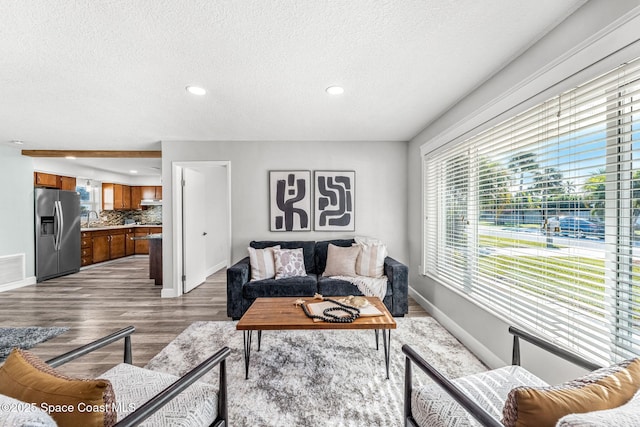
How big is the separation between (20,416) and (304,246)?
3217 millimetres

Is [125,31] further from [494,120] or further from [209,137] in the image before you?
[494,120]

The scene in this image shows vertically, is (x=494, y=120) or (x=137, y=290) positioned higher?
(x=494, y=120)

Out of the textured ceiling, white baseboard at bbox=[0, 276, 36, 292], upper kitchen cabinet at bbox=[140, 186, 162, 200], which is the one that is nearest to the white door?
the textured ceiling

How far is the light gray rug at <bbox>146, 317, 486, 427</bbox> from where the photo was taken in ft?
5.51

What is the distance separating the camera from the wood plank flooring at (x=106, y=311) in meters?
2.46

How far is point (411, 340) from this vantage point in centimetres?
265

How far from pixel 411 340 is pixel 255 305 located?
5.12 feet

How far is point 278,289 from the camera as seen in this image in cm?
313

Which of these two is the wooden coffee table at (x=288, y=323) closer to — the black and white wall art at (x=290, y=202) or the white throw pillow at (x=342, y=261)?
the white throw pillow at (x=342, y=261)

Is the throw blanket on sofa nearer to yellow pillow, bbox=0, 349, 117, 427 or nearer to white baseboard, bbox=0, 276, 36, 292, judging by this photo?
yellow pillow, bbox=0, 349, 117, 427

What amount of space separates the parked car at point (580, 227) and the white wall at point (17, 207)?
7180 millimetres

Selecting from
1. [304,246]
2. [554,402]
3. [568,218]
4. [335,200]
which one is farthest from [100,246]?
[568,218]

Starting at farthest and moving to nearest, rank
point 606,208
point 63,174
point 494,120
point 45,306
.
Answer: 1. point 63,174
2. point 45,306
3. point 494,120
4. point 606,208

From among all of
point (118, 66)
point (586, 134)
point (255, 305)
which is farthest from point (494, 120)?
point (118, 66)
